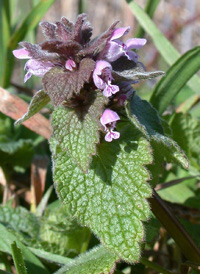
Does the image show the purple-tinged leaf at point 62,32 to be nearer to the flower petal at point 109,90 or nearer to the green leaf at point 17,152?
the flower petal at point 109,90

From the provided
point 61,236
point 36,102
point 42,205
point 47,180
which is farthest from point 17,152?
point 36,102

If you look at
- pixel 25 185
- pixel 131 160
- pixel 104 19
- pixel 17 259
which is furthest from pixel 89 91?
pixel 104 19

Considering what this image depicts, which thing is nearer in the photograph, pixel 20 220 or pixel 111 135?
pixel 111 135

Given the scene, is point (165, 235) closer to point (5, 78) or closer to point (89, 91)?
point (89, 91)

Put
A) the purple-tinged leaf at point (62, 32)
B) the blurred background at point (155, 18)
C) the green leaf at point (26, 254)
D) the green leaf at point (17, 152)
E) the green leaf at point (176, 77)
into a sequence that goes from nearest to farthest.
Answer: the purple-tinged leaf at point (62, 32)
the green leaf at point (26, 254)
the green leaf at point (176, 77)
the green leaf at point (17, 152)
the blurred background at point (155, 18)

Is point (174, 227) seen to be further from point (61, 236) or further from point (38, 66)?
point (38, 66)

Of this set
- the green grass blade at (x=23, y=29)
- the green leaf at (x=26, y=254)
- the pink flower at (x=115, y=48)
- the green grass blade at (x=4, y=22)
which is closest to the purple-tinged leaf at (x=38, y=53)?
the pink flower at (x=115, y=48)

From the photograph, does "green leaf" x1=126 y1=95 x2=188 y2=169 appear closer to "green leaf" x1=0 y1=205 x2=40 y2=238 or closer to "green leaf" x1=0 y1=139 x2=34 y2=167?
"green leaf" x1=0 y1=205 x2=40 y2=238
